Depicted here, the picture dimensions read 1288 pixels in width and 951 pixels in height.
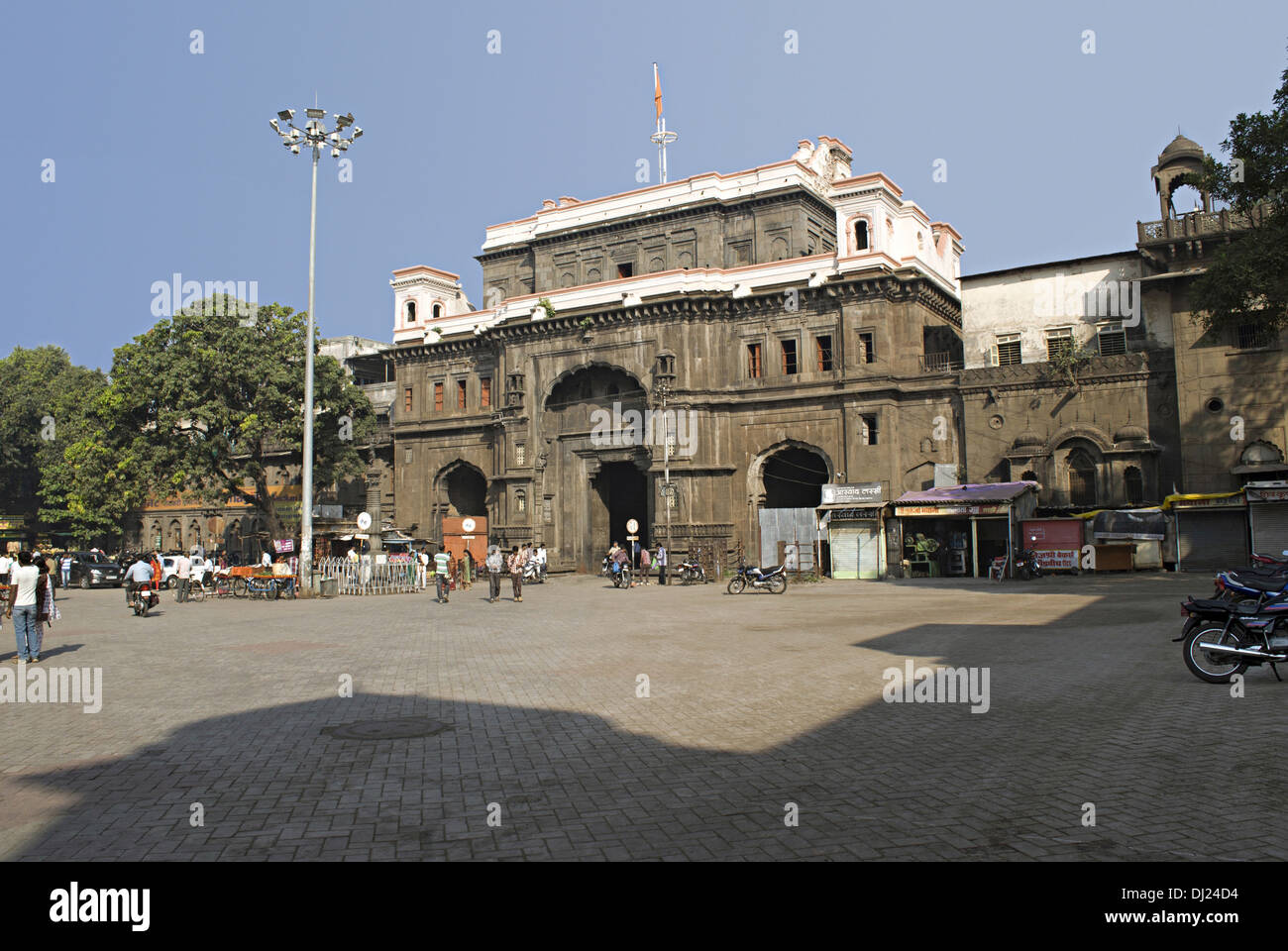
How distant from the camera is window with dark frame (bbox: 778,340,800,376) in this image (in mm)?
41250

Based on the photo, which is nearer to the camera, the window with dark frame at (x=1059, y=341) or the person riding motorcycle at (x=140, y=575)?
the person riding motorcycle at (x=140, y=575)

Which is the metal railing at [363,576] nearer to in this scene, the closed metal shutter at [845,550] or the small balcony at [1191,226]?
the closed metal shutter at [845,550]

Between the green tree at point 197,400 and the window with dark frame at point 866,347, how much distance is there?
24.1m

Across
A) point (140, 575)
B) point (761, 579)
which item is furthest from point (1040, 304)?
point (140, 575)

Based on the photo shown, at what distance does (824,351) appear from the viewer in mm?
40625

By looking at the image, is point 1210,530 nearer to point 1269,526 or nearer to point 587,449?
point 1269,526

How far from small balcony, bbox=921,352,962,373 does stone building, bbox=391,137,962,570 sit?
11cm

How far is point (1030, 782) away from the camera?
6641 millimetres

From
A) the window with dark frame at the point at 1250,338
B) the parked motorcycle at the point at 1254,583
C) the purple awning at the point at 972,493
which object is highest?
the window with dark frame at the point at 1250,338

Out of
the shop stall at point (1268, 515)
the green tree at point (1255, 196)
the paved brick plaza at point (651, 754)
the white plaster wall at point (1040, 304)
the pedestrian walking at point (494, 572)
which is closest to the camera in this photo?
the paved brick plaza at point (651, 754)

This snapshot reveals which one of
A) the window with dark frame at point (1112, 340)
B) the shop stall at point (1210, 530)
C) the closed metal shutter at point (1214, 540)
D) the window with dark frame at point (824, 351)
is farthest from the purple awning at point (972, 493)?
the window with dark frame at point (824, 351)

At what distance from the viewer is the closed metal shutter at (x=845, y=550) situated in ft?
116

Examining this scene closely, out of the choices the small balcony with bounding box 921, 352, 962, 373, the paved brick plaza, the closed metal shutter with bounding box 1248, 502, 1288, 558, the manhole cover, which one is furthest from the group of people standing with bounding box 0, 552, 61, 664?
the small balcony with bounding box 921, 352, 962, 373

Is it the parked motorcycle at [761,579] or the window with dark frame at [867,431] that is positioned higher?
the window with dark frame at [867,431]
